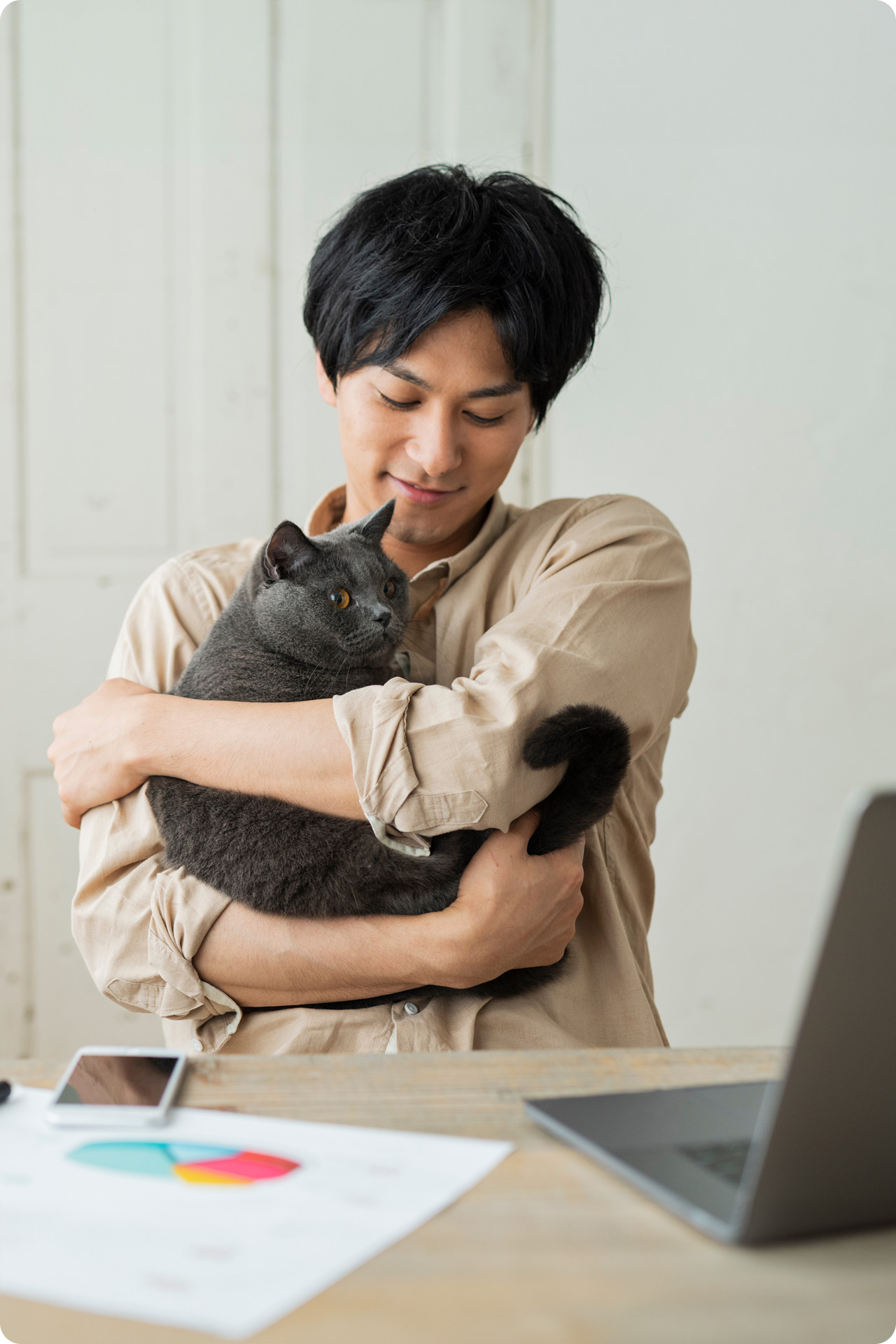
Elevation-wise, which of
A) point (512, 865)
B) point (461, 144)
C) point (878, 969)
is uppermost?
point (461, 144)

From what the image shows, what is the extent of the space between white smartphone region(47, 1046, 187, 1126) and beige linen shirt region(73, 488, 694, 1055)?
358mm

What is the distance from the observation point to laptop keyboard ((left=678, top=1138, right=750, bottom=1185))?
54 cm

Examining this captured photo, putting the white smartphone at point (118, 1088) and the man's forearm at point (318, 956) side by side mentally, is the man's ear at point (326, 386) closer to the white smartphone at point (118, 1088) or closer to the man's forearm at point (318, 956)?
the man's forearm at point (318, 956)

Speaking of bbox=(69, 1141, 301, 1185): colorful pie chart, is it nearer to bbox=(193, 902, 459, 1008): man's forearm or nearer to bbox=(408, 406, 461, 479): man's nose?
bbox=(193, 902, 459, 1008): man's forearm

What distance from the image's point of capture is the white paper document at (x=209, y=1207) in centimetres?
43

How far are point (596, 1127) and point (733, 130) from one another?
215 cm

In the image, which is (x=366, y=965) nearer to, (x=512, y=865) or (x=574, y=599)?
(x=512, y=865)

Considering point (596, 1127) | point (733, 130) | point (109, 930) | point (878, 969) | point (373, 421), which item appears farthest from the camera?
point (733, 130)

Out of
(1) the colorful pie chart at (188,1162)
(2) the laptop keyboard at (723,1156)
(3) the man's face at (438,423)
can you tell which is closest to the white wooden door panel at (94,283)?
(3) the man's face at (438,423)

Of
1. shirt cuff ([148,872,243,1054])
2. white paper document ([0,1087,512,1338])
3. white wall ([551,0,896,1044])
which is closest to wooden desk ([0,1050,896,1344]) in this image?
white paper document ([0,1087,512,1338])

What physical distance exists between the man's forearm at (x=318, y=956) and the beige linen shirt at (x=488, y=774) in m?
0.02

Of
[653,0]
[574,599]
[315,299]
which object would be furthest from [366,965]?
[653,0]

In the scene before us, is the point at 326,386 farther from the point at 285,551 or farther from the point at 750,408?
the point at 750,408

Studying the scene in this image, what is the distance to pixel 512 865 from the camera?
3.41 feet
